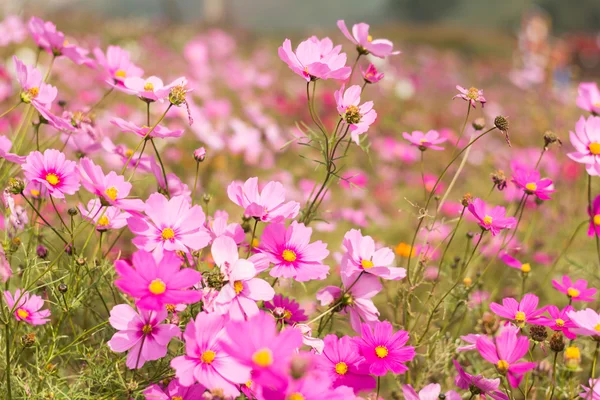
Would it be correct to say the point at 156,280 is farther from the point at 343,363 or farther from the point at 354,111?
the point at 354,111

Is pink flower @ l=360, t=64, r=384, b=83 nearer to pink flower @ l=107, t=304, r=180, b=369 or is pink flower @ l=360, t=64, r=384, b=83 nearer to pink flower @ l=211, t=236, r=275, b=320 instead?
pink flower @ l=211, t=236, r=275, b=320

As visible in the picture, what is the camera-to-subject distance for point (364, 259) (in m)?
1.02

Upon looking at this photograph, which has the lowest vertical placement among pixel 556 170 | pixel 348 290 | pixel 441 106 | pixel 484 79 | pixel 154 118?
pixel 484 79

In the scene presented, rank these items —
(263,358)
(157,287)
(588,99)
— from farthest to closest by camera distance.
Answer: (588,99), (157,287), (263,358)

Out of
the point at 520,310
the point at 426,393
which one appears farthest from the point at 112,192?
the point at 520,310

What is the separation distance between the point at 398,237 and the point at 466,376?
183cm

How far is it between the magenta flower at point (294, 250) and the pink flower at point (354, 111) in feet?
0.71

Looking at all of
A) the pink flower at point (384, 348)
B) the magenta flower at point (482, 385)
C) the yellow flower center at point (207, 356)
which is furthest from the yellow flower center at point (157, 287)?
the magenta flower at point (482, 385)

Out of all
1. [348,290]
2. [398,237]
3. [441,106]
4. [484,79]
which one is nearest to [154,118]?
[398,237]

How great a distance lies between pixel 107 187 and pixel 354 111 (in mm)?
453

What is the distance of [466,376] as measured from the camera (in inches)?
37.8

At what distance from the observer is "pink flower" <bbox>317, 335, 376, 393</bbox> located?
0.91 meters

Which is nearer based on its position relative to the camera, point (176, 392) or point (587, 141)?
point (176, 392)

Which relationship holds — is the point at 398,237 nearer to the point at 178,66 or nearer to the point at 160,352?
A: the point at 160,352
